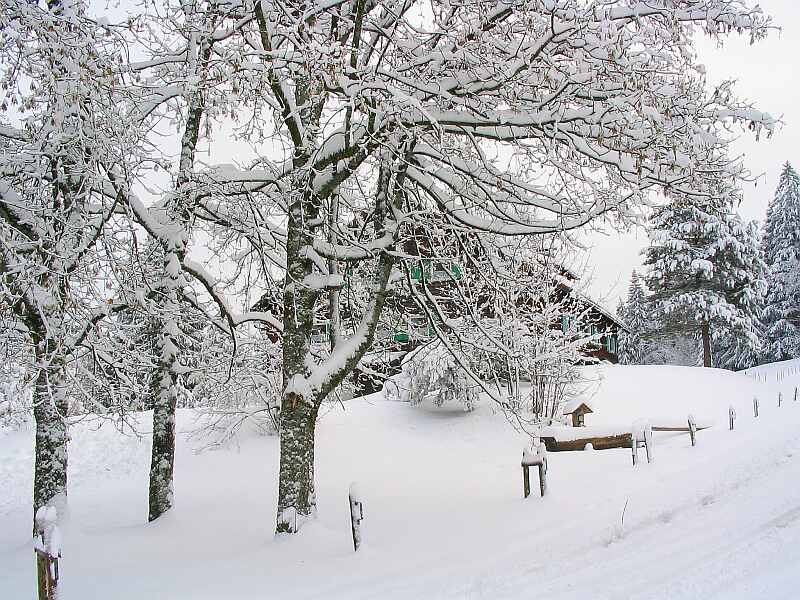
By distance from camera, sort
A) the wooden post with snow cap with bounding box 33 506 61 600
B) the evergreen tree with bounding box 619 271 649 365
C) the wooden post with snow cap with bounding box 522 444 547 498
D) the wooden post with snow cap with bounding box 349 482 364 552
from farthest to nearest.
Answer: the evergreen tree with bounding box 619 271 649 365 → the wooden post with snow cap with bounding box 522 444 547 498 → the wooden post with snow cap with bounding box 349 482 364 552 → the wooden post with snow cap with bounding box 33 506 61 600

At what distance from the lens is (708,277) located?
3359 centimetres

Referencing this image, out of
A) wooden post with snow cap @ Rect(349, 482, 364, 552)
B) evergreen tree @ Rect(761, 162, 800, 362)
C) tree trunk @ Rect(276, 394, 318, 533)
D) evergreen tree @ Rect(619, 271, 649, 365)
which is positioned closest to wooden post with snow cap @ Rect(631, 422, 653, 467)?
wooden post with snow cap @ Rect(349, 482, 364, 552)

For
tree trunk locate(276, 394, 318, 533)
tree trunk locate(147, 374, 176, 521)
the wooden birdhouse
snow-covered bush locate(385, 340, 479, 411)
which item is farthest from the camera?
snow-covered bush locate(385, 340, 479, 411)

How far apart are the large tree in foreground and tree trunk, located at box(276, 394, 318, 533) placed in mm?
18

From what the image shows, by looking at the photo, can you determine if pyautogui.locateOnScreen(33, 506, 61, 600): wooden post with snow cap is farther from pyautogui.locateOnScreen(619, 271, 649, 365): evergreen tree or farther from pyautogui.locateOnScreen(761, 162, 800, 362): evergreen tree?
pyautogui.locateOnScreen(619, 271, 649, 365): evergreen tree

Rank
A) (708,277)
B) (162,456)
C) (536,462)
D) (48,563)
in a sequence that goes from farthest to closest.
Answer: (708,277), (162,456), (536,462), (48,563)

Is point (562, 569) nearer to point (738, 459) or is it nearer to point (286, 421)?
point (286, 421)

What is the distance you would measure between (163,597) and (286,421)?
2.42 metres

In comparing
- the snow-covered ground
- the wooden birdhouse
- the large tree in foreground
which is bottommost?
the snow-covered ground

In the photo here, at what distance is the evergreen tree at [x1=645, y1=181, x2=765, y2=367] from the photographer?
33531 mm

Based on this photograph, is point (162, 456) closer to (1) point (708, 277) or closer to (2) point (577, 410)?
(2) point (577, 410)

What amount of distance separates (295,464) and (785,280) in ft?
A: 132

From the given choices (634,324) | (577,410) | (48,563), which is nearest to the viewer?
(48,563)

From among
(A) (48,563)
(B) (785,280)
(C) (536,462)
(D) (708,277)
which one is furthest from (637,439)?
(B) (785,280)
